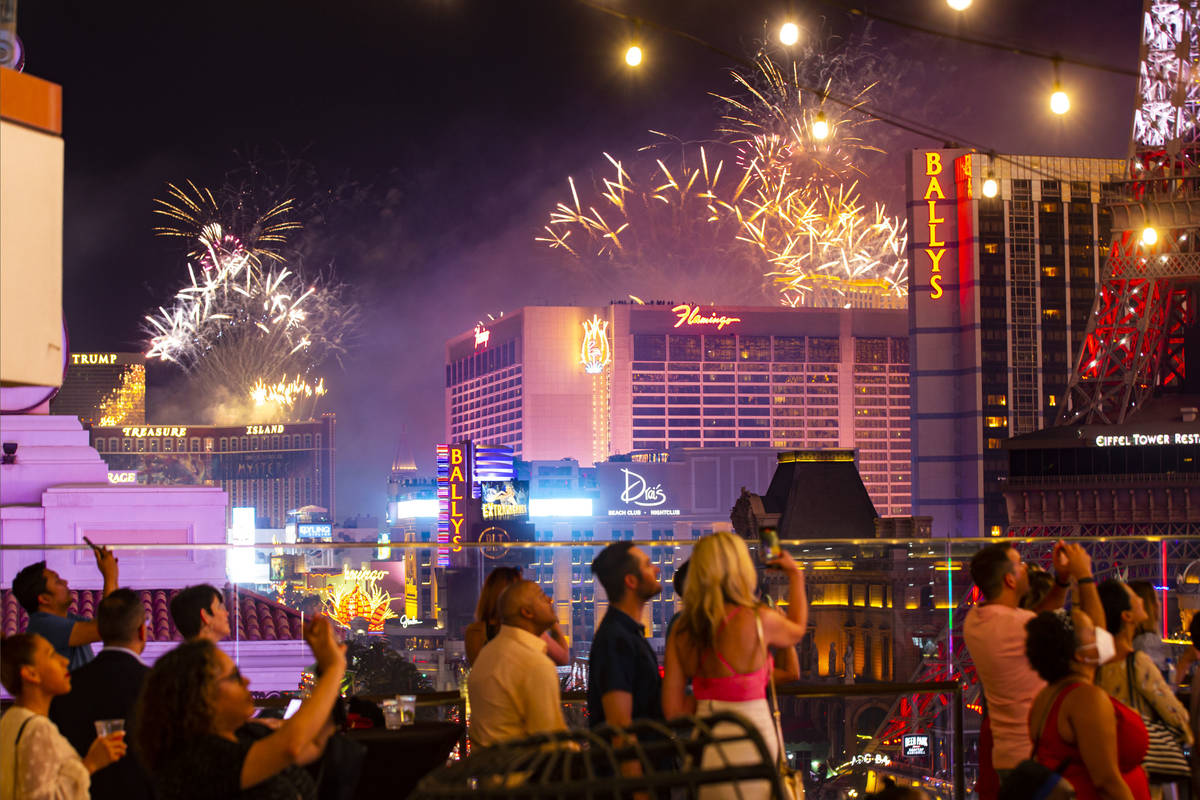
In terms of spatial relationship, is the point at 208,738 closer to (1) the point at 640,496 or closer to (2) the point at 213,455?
(1) the point at 640,496

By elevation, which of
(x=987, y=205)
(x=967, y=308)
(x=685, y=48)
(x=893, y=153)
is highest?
(x=685, y=48)

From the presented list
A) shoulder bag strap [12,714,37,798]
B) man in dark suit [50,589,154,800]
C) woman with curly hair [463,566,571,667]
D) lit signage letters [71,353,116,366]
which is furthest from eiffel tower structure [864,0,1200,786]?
lit signage letters [71,353,116,366]

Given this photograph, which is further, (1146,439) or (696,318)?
(696,318)

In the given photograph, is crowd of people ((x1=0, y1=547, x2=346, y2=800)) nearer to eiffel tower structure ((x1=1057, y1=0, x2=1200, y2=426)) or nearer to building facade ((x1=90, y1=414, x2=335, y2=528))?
eiffel tower structure ((x1=1057, y1=0, x2=1200, y2=426))

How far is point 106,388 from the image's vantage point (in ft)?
626

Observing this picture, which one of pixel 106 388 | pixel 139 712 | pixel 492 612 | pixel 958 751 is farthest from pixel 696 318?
pixel 139 712

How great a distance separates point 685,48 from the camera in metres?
120

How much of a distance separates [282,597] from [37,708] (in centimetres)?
700

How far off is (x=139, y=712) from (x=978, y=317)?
3067 inches

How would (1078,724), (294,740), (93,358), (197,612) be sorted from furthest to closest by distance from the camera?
(93,358)
(197,612)
(1078,724)
(294,740)

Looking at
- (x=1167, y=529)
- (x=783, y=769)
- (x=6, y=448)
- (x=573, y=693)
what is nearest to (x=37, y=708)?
(x=783, y=769)

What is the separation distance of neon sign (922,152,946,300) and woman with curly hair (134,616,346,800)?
77.4m

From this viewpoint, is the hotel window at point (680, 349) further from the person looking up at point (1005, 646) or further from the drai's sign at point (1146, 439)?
the person looking up at point (1005, 646)

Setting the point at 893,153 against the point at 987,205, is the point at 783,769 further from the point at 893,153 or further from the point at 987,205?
the point at 893,153
